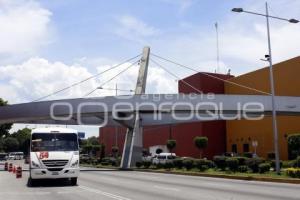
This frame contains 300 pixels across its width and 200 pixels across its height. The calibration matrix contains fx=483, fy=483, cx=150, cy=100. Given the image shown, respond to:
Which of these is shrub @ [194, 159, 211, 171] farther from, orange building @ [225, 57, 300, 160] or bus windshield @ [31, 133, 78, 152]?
orange building @ [225, 57, 300, 160]

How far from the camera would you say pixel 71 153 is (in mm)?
21984

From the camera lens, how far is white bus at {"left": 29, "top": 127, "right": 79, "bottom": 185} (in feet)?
70.5

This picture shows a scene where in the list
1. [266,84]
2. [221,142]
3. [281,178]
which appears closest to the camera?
[281,178]

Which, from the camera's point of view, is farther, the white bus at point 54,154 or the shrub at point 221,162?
the shrub at point 221,162

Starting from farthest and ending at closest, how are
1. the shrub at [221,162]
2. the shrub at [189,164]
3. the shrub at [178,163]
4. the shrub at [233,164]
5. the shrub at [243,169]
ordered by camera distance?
the shrub at [178,163], the shrub at [189,164], the shrub at [221,162], the shrub at [233,164], the shrub at [243,169]

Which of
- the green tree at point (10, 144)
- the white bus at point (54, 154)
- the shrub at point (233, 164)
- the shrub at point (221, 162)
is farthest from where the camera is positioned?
the green tree at point (10, 144)

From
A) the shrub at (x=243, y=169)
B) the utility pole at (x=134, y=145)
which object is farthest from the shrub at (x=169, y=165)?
the shrub at (x=243, y=169)

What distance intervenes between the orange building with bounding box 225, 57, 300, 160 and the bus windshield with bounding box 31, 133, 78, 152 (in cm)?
3817

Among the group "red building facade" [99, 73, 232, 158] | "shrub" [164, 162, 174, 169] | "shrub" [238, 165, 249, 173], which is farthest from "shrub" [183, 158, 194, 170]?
"red building facade" [99, 73, 232, 158]

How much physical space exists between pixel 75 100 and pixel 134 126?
22.9ft

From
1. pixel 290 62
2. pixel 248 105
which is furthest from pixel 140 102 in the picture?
pixel 290 62

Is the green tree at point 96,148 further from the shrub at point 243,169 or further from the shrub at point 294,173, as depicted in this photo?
the shrub at point 294,173

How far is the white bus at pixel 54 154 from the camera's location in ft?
70.5

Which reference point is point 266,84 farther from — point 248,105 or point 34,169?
point 34,169
